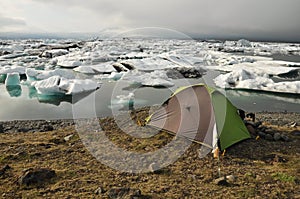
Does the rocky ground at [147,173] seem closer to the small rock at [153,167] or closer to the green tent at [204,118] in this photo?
the small rock at [153,167]

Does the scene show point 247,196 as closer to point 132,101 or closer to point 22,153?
point 22,153

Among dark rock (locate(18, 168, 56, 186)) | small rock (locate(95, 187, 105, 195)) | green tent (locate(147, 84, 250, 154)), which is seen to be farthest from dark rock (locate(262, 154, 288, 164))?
dark rock (locate(18, 168, 56, 186))

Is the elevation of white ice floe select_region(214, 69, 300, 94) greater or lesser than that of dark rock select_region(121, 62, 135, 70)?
lesser

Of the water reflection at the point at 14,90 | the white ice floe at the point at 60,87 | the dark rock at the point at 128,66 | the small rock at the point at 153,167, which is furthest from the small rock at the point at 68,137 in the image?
the dark rock at the point at 128,66

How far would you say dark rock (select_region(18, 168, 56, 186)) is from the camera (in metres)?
4.68

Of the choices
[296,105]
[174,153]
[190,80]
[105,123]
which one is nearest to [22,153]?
[105,123]

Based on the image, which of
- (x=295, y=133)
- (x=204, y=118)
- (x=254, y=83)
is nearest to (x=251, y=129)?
(x=295, y=133)

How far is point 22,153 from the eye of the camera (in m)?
6.09

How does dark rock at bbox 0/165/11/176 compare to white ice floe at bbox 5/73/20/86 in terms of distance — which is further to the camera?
white ice floe at bbox 5/73/20/86

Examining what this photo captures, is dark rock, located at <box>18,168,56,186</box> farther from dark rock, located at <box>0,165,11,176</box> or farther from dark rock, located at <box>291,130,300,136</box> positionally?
dark rock, located at <box>291,130,300,136</box>

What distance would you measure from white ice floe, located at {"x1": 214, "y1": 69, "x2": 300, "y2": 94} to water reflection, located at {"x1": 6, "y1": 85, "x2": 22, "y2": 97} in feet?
42.5

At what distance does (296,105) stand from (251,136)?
916 centimetres

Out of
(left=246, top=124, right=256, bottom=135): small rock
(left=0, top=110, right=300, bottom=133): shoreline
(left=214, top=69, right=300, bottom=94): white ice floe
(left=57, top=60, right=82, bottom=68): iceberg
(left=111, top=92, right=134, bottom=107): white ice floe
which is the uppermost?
(left=57, top=60, right=82, bottom=68): iceberg

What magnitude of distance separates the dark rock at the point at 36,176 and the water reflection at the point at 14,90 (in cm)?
1293
